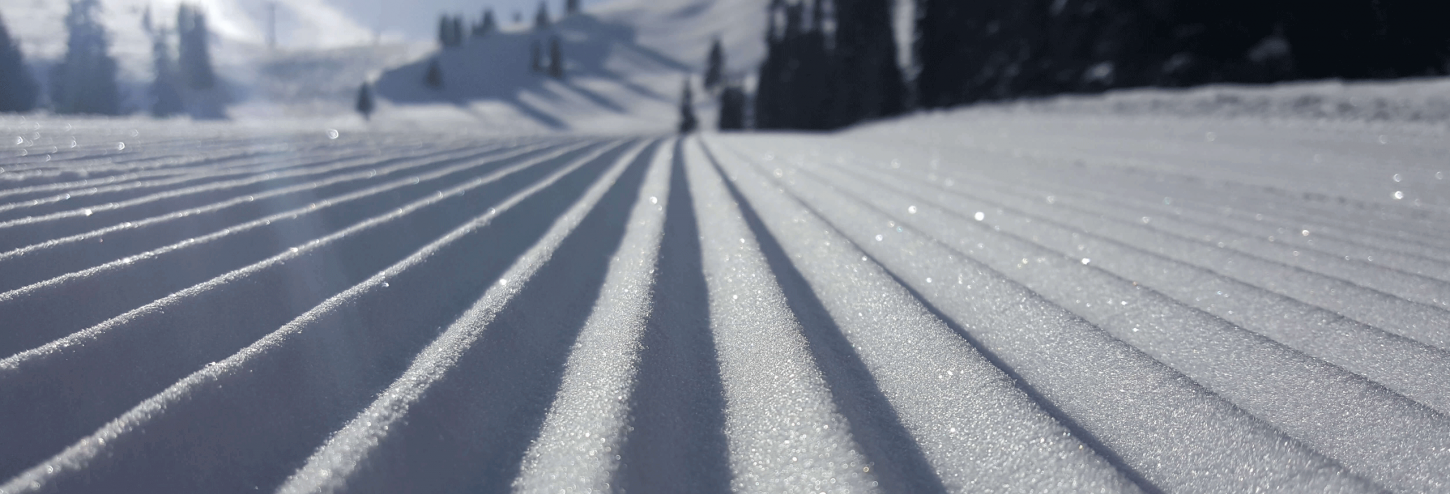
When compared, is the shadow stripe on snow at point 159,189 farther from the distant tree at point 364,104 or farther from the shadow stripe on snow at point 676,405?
the distant tree at point 364,104

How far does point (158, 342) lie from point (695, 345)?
31.8 inches

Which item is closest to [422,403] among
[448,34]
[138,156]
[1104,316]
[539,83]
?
[1104,316]

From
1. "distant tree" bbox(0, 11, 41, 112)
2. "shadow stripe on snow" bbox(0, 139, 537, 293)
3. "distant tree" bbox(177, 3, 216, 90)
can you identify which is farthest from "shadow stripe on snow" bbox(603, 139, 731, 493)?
"distant tree" bbox(177, 3, 216, 90)

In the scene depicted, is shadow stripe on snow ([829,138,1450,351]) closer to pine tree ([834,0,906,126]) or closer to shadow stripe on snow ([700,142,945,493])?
shadow stripe on snow ([700,142,945,493])

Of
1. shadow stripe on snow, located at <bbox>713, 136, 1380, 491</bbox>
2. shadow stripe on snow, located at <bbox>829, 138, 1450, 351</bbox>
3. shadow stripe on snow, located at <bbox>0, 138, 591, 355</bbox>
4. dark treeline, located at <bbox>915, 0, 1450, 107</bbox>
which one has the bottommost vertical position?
shadow stripe on snow, located at <bbox>713, 136, 1380, 491</bbox>

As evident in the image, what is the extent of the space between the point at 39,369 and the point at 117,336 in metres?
0.10

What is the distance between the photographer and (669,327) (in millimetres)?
1190

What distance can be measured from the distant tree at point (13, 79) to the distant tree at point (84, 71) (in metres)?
4.01

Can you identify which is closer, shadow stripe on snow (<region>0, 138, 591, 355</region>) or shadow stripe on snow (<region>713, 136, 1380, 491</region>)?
shadow stripe on snow (<region>713, 136, 1380, 491</region>)

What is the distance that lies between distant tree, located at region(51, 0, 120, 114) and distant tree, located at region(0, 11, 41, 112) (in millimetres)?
4007

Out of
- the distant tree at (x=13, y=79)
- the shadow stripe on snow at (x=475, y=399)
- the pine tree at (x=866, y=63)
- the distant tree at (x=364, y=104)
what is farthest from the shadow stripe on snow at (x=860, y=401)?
the distant tree at (x=364, y=104)

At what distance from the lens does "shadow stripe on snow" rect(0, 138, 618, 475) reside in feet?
2.67

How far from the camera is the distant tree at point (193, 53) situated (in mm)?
39188

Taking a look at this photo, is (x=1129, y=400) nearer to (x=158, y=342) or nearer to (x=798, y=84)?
(x=158, y=342)
